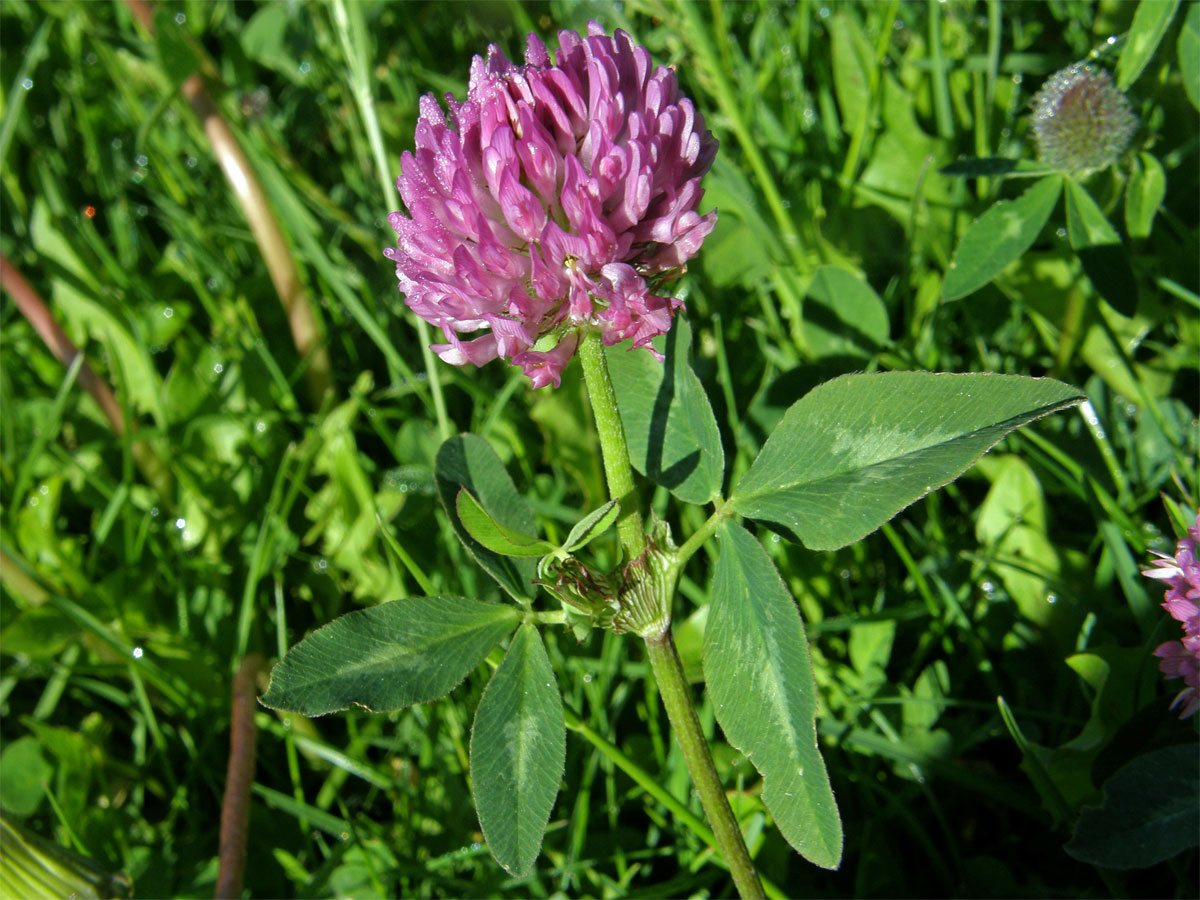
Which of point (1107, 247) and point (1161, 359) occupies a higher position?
point (1107, 247)

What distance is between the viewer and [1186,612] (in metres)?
1.12

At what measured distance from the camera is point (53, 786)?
167 cm

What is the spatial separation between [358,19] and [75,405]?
39.0 inches

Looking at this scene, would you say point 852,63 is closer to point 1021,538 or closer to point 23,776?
point 1021,538

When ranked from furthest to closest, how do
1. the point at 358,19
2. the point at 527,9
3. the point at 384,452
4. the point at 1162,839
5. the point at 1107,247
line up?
the point at 527,9 < the point at 384,452 < the point at 358,19 < the point at 1107,247 < the point at 1162,839

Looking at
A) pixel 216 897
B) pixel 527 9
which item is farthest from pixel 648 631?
pixel 527 9

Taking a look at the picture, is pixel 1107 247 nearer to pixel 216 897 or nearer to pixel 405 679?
pixel 405 679

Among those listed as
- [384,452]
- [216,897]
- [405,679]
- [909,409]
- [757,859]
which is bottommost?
[757,859]

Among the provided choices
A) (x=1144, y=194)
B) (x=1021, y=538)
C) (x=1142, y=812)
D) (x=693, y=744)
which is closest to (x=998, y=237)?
(x=1144, y=194)

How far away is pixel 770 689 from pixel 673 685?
117 mm

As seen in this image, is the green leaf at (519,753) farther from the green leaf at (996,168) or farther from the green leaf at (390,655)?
the green leaf at (996,168)

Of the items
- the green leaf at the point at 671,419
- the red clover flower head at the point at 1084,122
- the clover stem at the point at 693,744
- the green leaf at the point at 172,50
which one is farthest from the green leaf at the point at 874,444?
the green leaf at the point at 172,50

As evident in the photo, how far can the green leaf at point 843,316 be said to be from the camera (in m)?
1.64

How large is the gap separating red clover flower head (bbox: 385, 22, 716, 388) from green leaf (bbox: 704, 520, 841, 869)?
260 mm
